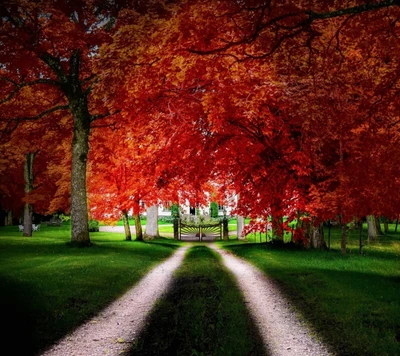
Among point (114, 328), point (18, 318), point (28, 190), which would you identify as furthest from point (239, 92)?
point (28, 190)

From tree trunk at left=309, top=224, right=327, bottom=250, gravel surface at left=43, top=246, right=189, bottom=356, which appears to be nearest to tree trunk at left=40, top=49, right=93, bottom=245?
gravel surface at left=43, top=246, right=189, bottom=356

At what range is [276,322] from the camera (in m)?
7.11

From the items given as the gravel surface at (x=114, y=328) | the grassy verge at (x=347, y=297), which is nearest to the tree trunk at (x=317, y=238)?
the grassy verge at (x=347, y=297)

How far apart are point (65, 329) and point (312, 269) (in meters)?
8.33

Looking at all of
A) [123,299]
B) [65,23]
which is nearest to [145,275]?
[123,299]

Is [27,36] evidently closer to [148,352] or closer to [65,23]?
[65,23]

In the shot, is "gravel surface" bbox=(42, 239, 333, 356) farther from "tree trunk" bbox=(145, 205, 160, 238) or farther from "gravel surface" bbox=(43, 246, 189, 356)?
"tree trunk" bbox=(145, 205, 160, 238)

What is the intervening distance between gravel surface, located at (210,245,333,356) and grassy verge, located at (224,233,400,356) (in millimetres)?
265

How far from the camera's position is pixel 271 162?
600 inches

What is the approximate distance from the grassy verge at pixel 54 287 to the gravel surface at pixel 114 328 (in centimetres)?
25

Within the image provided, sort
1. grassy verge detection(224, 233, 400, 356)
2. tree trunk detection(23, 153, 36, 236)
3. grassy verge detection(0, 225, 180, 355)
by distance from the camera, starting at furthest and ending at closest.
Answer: tree trunk detection(23, 153, 36, 236) → grassy verge detection(0, 225, 180, 355) → grassy verge detection(224, 233, 400, 356)

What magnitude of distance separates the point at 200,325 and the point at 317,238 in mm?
12822

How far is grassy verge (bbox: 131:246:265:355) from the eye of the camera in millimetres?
5823

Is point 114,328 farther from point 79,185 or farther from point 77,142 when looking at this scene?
point 77,142
